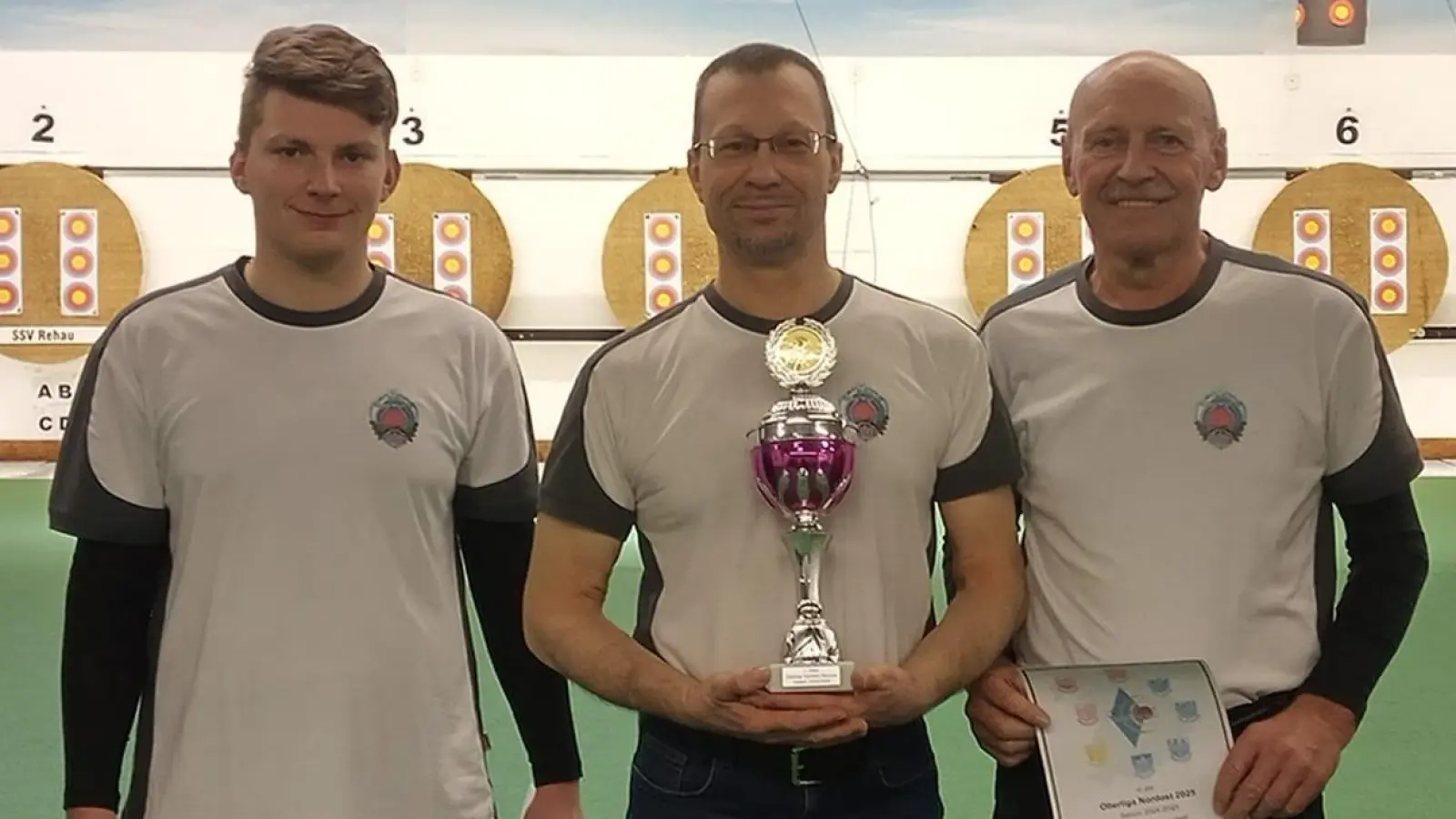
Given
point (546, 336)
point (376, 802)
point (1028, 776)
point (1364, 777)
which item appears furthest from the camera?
point (546, 336)

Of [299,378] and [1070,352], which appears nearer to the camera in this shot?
[299,378]

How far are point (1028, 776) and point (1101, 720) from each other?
0.14 metres

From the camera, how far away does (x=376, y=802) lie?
1515 mm

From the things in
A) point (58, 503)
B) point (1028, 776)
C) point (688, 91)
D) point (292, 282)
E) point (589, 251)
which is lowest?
point (1028, 776)

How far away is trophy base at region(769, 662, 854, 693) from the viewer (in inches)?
53.4

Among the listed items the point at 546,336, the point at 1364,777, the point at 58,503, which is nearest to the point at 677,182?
the point at 546,336

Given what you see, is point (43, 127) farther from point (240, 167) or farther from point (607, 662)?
point (607, 662)

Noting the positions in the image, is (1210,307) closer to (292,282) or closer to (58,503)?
(292,282)

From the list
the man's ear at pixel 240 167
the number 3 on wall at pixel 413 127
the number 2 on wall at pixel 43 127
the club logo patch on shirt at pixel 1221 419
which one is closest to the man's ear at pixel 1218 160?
the club logo patch on shirt at pixel 1221 419

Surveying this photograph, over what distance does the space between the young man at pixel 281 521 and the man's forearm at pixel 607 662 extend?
125 mm

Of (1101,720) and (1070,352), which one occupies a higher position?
(1070,352)

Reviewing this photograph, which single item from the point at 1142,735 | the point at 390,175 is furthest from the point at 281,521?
the point at 1142,735

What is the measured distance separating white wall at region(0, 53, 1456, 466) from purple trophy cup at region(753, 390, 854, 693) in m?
2.08

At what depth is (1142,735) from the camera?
153cm
